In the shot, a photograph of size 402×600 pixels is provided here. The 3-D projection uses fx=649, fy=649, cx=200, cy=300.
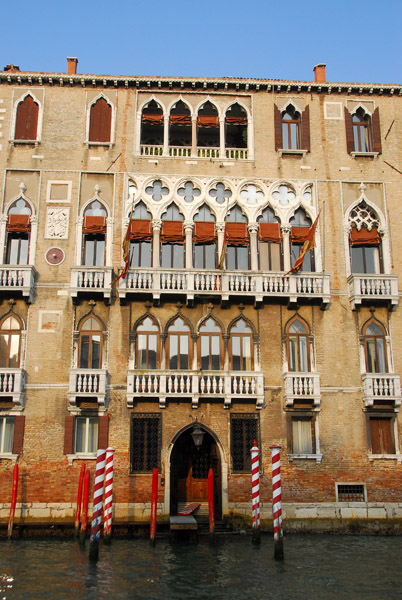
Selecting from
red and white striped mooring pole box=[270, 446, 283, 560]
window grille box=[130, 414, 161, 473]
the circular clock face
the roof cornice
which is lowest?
red and white striped mooring pole box=[270, 446, 283, 560]

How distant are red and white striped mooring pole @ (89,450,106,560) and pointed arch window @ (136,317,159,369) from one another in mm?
5103

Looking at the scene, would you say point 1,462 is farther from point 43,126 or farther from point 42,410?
point 43,126

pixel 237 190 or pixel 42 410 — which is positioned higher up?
pixel 237 190

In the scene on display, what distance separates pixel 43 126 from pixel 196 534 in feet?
48.6

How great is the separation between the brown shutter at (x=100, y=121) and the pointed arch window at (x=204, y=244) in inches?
177

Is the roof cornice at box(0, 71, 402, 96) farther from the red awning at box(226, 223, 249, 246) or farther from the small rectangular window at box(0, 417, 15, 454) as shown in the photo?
the small rectangular window at box(0, 417, 15, 454)

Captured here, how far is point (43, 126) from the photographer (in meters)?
23.3

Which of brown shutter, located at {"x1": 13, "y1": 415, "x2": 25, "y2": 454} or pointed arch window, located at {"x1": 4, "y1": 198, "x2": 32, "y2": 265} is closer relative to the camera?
brown shutter, located at {"x1": 13, "y1": 415, "x2": 25, "y2": 454}

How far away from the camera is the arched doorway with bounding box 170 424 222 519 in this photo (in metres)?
21.6

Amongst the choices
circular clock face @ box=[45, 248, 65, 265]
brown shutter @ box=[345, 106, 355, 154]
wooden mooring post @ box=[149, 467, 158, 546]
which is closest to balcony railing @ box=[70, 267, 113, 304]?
circular clock face @ box=[45, 248, 65, 265]

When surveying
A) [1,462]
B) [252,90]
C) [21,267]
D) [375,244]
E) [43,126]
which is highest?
[252,90]

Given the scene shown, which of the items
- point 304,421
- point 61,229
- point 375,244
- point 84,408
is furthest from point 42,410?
point 375,244

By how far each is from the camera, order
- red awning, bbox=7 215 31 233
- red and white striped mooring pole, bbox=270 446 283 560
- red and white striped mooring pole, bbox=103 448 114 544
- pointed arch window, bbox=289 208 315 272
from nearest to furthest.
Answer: red and white striped mooring pole, bbox=270 446 283 560 < red and white striped mooring pole, bbox=103 448 114 544 < red awning, bbox=7 215 31 233 < pointed arch window, bbox=289 208 315 272

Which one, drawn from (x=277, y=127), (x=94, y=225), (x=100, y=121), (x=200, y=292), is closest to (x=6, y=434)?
(x=94, y=225)
